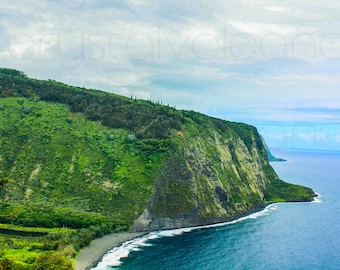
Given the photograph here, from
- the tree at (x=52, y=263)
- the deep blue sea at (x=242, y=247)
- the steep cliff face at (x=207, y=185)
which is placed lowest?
the deep blue sea at (x=242, y=247)

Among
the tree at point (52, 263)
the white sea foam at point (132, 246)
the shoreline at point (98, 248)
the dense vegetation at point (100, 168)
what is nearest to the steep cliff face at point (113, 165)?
the dense vegetation at point (100, 168)

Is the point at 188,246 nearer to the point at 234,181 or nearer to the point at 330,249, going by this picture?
the point at 330,249

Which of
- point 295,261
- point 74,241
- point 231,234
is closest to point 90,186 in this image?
point 74,241

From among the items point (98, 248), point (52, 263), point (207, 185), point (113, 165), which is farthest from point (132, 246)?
point (207, 185)

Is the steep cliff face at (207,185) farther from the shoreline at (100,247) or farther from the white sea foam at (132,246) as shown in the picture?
the shoreline at (100,247)

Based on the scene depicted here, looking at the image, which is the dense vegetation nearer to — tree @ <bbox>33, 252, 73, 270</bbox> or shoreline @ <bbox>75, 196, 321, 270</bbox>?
shoreline @ <bbox>75, 196, 321, 270</bbox>

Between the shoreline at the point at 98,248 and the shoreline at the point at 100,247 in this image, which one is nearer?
the shoreline at the point at 98,248

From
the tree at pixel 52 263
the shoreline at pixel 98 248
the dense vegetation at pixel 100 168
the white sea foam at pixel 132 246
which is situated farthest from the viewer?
the dense vegetation at pixel 100 168
